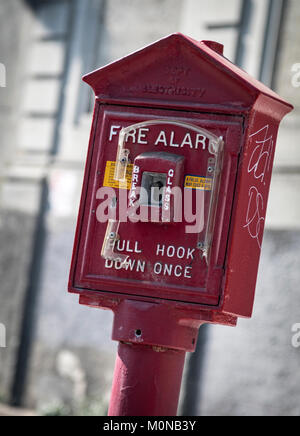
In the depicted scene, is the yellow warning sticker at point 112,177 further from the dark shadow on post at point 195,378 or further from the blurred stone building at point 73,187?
the dark shadow on post at point 195,378

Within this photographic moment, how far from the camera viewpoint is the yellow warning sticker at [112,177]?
2729 millimetres

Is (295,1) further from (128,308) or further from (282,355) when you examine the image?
(128,308)

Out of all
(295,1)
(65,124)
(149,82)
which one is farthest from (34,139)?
(149,82)

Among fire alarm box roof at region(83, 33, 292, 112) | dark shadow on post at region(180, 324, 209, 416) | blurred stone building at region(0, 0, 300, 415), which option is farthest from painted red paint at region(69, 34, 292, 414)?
dark shadow on post at region(180, 324, 209, 416)

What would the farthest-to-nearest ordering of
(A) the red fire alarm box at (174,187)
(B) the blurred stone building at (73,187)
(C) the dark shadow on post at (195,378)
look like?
(C) the dark shadow on post at (195,378)
(B) the blurred stone building at (73,187)
(A) the red fire alarm box at (174,187)

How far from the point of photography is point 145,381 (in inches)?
105

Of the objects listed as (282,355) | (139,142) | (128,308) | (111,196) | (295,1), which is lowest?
(282,355)

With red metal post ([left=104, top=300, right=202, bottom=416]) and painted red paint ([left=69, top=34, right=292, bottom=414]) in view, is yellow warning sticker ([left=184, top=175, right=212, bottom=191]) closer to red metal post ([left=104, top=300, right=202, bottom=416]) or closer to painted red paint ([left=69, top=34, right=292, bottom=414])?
painted red paint ([left=69, top=34, right=292, bottom=414])

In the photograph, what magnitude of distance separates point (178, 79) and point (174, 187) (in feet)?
1.36

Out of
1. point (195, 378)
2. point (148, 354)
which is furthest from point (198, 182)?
point (195, 378)

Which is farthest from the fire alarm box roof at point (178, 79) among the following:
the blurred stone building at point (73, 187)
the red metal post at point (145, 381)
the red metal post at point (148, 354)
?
the blurred stone building at point (73, 187)

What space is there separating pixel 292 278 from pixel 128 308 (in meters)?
2.70

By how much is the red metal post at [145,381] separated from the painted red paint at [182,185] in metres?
0.02

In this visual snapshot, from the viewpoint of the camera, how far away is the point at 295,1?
17.5 feet
